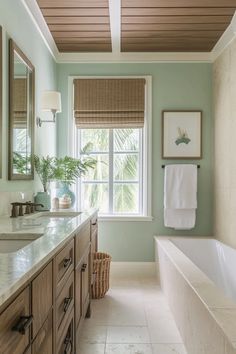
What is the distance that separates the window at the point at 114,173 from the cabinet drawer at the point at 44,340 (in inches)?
106

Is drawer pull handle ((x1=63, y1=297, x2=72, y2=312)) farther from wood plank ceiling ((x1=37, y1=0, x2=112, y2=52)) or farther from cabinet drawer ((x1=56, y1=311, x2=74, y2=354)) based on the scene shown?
wood plank ceiling ((x1=37, y1=0, x2=112, y2=52))

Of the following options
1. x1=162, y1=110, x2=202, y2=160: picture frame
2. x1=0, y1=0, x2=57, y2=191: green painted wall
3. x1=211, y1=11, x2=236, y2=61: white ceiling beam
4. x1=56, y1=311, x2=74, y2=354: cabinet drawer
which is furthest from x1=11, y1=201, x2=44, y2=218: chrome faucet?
x1=211, y1=11, x2=236, y2=61: white ceiling beam

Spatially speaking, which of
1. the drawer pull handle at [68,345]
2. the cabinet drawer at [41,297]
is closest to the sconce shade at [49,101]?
the drawer pull handle at [68,345]

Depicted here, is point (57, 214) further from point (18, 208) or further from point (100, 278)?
point (100, 278)

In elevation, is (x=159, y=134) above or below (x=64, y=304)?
above

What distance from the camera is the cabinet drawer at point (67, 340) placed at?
1.55 metres

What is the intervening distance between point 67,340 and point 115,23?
259 cm

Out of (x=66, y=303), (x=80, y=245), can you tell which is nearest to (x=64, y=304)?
(x=66, y=303)

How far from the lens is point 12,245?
1.51 meters

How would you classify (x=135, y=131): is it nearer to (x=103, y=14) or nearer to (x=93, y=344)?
(x=103, y=14)

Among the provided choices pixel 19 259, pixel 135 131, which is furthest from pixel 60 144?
pixel 19 259

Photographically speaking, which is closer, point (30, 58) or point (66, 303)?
point (66, 303)

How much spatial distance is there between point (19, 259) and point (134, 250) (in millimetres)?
2951

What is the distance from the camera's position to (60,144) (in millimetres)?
3934
